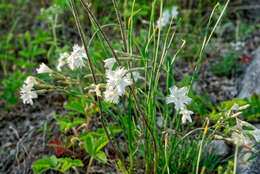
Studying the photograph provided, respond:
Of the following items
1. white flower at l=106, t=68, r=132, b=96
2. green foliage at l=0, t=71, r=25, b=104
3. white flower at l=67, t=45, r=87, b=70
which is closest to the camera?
white flower at l=106, t=68, r=132, b=96

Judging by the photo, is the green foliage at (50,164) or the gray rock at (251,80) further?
the gray rock at (251,80)

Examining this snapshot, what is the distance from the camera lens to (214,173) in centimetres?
133

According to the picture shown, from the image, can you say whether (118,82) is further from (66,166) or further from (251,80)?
(251,80)

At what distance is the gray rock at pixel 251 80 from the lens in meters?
1.93

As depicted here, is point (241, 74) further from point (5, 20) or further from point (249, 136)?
point (5, 20)

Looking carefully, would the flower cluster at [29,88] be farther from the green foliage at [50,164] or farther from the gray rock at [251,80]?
the gray rock at [251,80]

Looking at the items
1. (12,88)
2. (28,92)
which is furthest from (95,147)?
(12,88)

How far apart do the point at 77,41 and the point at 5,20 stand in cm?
114

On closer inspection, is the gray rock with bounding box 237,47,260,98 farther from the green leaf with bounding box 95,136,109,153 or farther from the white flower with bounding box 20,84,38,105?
the white flower with bounding box 20,84,38,105

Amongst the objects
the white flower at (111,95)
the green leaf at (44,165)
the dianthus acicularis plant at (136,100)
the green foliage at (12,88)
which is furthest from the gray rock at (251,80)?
the green foliage at (12,88)

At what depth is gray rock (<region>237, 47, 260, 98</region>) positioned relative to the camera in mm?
1933

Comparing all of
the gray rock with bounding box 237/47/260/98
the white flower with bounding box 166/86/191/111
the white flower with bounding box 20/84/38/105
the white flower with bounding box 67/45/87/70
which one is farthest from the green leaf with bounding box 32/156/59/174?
the gray rock with bounding box 237/47/260/98

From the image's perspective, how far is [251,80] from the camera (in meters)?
2.04

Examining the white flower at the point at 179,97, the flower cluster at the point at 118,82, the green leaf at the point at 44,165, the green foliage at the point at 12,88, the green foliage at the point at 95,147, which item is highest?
the green foliage at the point at 12,88
